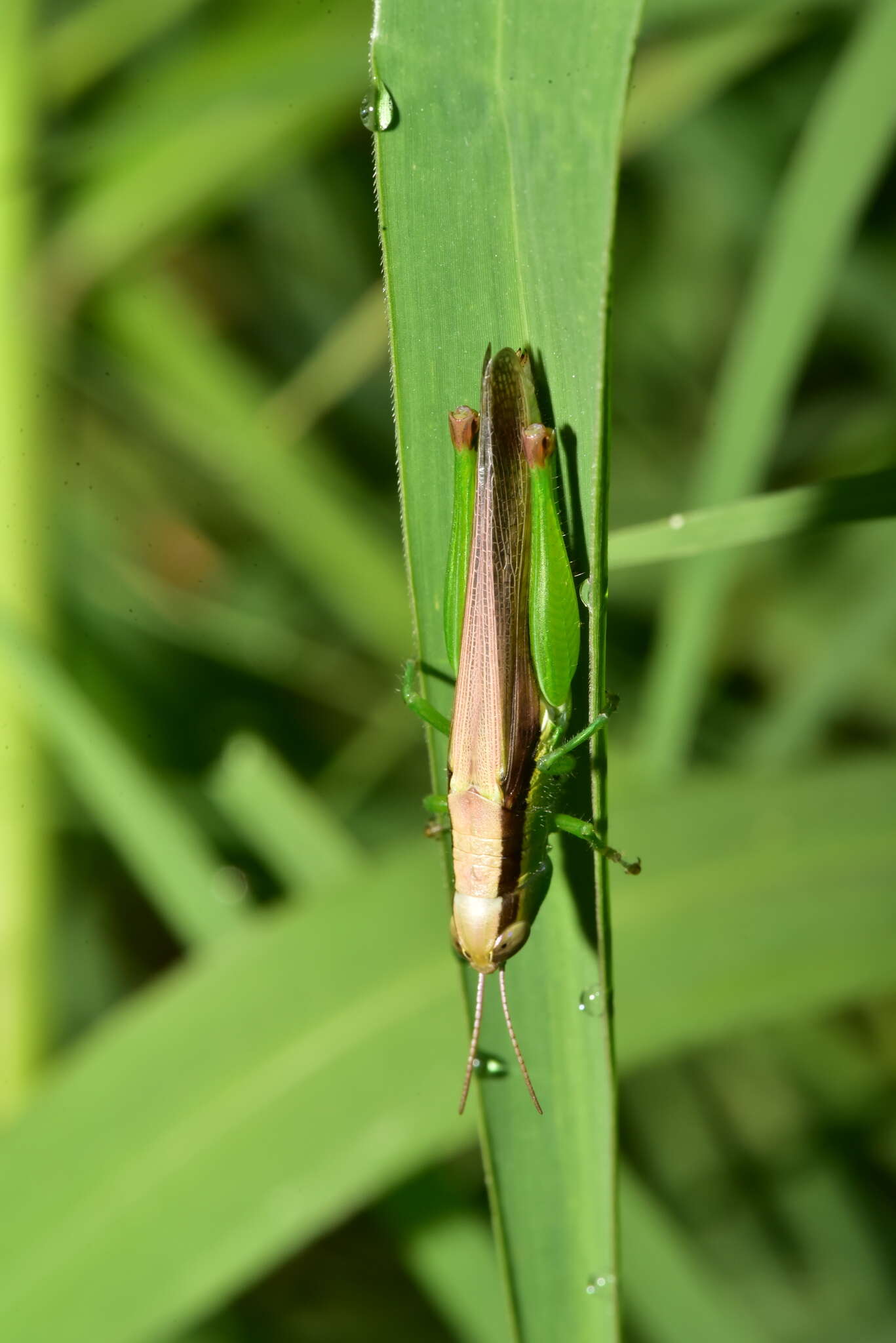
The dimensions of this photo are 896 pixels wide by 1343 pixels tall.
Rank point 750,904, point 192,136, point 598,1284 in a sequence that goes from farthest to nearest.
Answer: point 192,136, point 750,904, point 598,1284

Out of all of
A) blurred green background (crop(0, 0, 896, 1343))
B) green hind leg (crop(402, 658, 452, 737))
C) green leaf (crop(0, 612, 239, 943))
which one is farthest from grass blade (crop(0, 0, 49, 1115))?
green hind leg (crop(402, 658, 452, 737))

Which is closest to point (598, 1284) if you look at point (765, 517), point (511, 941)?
point (511, 941)

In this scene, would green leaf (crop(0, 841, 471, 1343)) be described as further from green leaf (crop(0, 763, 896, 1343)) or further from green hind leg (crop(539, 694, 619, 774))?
green hind leg (crop(539, 694, 619, 774))

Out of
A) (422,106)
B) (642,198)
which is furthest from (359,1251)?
(642,198)

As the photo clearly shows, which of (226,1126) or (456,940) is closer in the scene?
(456,940)

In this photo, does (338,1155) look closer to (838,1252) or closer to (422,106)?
(422,106)

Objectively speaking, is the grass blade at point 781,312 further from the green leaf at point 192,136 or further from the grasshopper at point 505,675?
the green leaf at point 192,136

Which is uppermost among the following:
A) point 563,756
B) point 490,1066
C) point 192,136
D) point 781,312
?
point 192,136

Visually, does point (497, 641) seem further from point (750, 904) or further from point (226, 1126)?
point (226, 1126)
